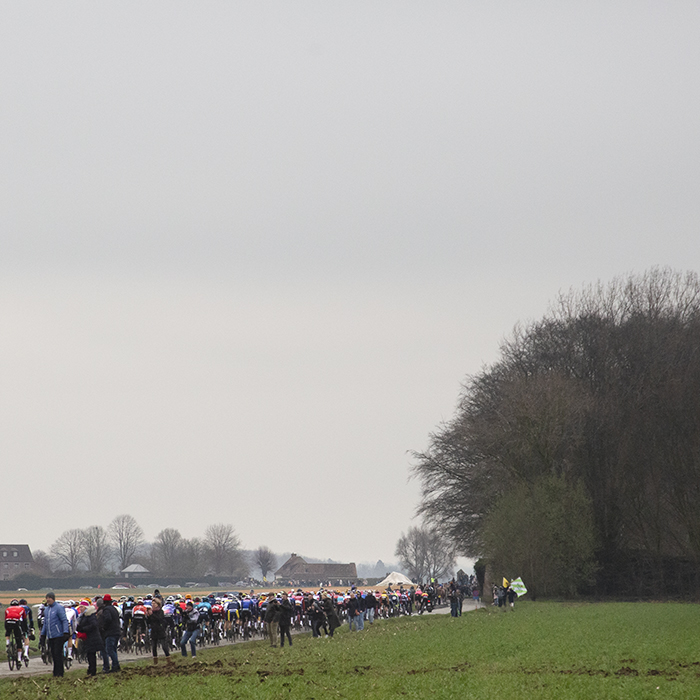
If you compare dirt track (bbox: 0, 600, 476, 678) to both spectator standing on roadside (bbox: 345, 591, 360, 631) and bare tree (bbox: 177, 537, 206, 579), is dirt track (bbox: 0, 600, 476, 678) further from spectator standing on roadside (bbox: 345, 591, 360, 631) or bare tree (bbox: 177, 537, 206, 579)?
bare tree (bbox: 177, 537, 206, 579)

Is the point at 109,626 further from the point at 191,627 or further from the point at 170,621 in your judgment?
the point at 170,621

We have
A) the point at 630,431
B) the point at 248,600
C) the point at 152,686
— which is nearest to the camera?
the point at 152,686

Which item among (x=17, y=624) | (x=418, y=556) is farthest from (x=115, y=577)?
(x=17, y=624)

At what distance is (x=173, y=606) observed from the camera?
117ft

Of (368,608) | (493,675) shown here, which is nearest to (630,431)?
(368,608)

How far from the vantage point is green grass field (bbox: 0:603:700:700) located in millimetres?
18094

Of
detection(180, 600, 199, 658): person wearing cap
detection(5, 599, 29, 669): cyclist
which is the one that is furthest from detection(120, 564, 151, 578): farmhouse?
detection(5, 599, 29, 669): cyclist

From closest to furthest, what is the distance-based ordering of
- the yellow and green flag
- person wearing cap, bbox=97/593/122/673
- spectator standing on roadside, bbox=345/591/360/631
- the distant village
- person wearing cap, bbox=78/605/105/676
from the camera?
person wearing cap, bbox=78/605/105/676
person wearing cap, bbox=97/593/122/673
spectator standing on roadside, bbox=345/591/360/631
the yellow and green flag
the distant village

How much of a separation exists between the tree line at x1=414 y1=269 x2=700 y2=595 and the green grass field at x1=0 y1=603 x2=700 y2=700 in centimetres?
2628

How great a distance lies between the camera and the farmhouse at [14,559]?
185125 mm

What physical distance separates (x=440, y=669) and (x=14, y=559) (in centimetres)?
17824

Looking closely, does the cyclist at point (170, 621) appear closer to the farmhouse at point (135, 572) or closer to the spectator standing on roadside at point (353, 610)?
the spectator standing on roadside at point (353, 610)

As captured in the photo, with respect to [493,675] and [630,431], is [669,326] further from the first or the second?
[493,675]

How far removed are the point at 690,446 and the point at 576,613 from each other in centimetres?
2359
